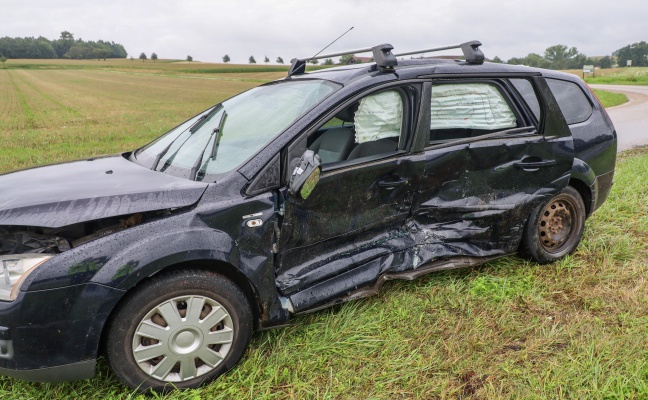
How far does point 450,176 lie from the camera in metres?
3.33

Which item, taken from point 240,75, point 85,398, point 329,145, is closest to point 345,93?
point 329,145

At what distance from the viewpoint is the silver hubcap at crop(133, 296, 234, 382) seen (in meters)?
2.40

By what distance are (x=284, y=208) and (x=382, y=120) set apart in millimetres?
959

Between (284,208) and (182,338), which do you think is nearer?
(182,338)

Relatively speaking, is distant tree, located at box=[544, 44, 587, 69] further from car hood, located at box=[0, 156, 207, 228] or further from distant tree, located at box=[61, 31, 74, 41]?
distant tree, located at box=[61, 31, 74, 41]

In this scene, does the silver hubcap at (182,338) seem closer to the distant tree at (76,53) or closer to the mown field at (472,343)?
the mown field at (472,343)

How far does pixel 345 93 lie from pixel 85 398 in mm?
2182

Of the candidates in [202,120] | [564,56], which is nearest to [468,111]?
[202,120]

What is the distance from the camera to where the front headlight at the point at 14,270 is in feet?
7.13

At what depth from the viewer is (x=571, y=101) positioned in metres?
4.02

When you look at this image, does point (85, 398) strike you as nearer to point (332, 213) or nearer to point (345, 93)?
point (332, 213)

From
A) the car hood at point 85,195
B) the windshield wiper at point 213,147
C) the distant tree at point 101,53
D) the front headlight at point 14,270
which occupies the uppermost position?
the distant tree at point 101,53

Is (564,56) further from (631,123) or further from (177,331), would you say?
(177,331)

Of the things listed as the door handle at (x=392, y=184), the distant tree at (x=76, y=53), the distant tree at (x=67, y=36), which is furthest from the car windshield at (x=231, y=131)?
the distant tree at (x=67, y=36)
